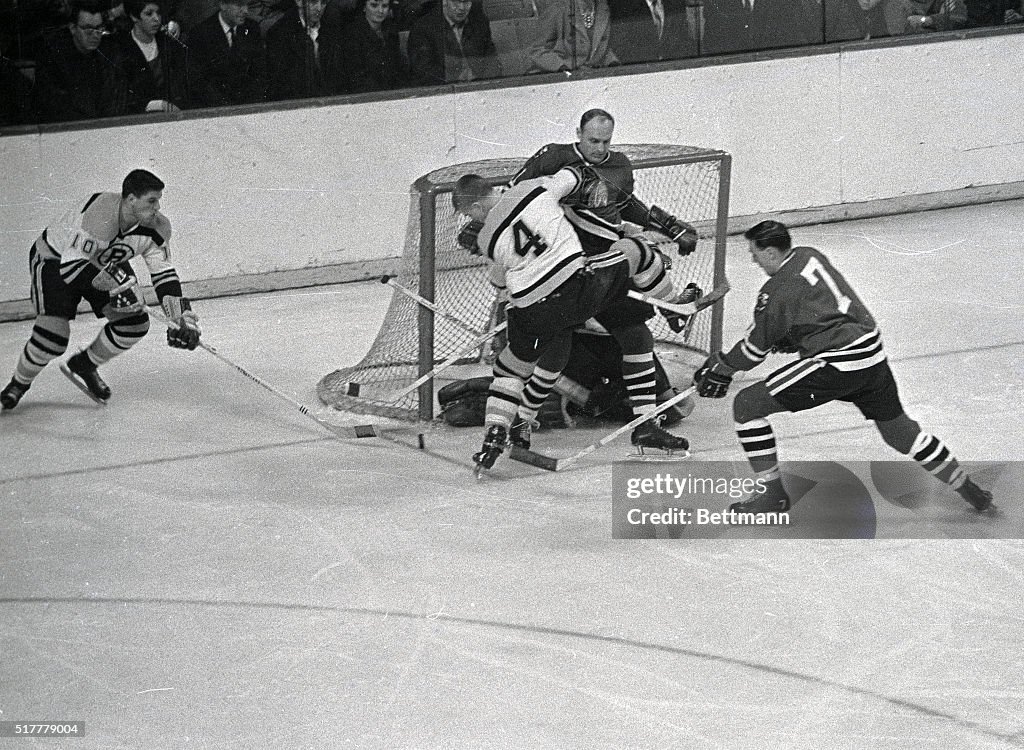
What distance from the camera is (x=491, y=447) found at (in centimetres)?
437

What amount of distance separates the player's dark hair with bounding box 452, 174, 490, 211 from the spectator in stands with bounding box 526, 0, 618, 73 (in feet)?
9.67

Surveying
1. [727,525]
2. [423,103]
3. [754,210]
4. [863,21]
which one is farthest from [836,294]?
[863,21]

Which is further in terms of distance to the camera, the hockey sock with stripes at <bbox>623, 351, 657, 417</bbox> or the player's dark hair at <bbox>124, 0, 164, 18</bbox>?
the player's dark hair at <bbox>124, 0, 164, 18</bbox>

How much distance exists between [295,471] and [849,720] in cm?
216

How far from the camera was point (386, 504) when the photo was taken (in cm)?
425

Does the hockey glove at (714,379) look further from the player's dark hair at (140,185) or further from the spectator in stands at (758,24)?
the spectator in stands at (758,24)

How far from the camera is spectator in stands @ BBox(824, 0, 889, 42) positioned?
8.06 m

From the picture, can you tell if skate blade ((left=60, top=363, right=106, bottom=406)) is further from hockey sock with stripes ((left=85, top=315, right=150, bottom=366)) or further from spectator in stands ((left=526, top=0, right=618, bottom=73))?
spectator in stands ((left=526, top=0, right=618, bottom=73))

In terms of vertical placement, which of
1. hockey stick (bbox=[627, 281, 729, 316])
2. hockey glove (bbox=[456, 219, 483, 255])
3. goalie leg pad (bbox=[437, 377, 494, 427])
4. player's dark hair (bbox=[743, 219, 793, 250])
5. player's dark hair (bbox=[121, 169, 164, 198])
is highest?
player's dark hair (bbox=[121, 169, 164, 198])

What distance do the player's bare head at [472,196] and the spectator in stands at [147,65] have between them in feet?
8.36

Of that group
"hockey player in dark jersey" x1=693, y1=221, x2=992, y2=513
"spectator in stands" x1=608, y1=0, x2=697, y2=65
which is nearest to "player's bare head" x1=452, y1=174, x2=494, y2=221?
"hockey player in dark jersey" x1=693, y1=221, x2=992, y2=513

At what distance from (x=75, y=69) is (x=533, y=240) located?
3.13 meters

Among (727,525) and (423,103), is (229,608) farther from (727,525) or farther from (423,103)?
(423,103)

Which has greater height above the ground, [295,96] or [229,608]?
[295,96]
